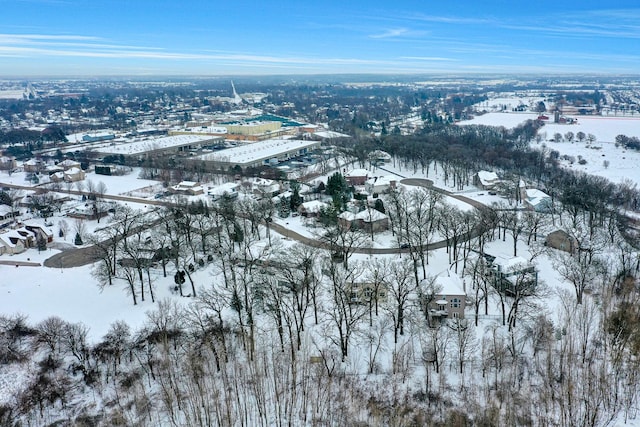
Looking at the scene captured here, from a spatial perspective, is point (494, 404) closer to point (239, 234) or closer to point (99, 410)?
point (99, 410)

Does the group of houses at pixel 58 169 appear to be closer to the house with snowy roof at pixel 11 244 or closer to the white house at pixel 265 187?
the white house at pixel 265 187

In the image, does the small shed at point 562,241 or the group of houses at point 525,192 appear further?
the group of houses at point 525,192

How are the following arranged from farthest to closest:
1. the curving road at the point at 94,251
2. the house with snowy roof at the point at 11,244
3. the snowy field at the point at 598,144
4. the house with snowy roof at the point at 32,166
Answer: the house with snowy roof at the point at 32,166 < the snowy field at the point at 598,144 < the house with snowy roof at the point at 11,244 < the curving road at the point at 94,251

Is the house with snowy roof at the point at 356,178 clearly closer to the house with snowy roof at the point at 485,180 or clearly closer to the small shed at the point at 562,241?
the house with snowy roof at the point at 485,180

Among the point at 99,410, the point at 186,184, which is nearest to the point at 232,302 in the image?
the point at 99,410

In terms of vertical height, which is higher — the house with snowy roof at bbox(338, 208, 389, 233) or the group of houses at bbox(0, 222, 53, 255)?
the house with snowy roof at bbox(338, 208, 389, 233)

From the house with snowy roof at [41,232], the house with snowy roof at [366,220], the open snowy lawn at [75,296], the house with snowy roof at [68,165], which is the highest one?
the house with snowy roof at [68,165]

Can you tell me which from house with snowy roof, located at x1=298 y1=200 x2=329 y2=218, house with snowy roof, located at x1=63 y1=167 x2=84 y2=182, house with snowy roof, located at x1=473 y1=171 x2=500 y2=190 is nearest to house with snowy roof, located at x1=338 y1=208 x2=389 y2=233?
house with snowy roof, located at x1=298 y1=200 x2=329 y2=218

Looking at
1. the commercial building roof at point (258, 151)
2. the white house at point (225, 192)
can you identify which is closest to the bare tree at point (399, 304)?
the white house at point (225, 192)

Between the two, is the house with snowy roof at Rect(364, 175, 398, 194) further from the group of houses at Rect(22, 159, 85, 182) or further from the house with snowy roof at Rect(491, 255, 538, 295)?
the group of houses at Rect(22, 159, 85, 182)

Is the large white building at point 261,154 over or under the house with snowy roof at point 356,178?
over

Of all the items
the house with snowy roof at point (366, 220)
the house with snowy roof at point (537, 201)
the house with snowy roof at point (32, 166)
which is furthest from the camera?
the house with snowy roof at point (32, 166)

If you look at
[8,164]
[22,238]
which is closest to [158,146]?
[8,164]
